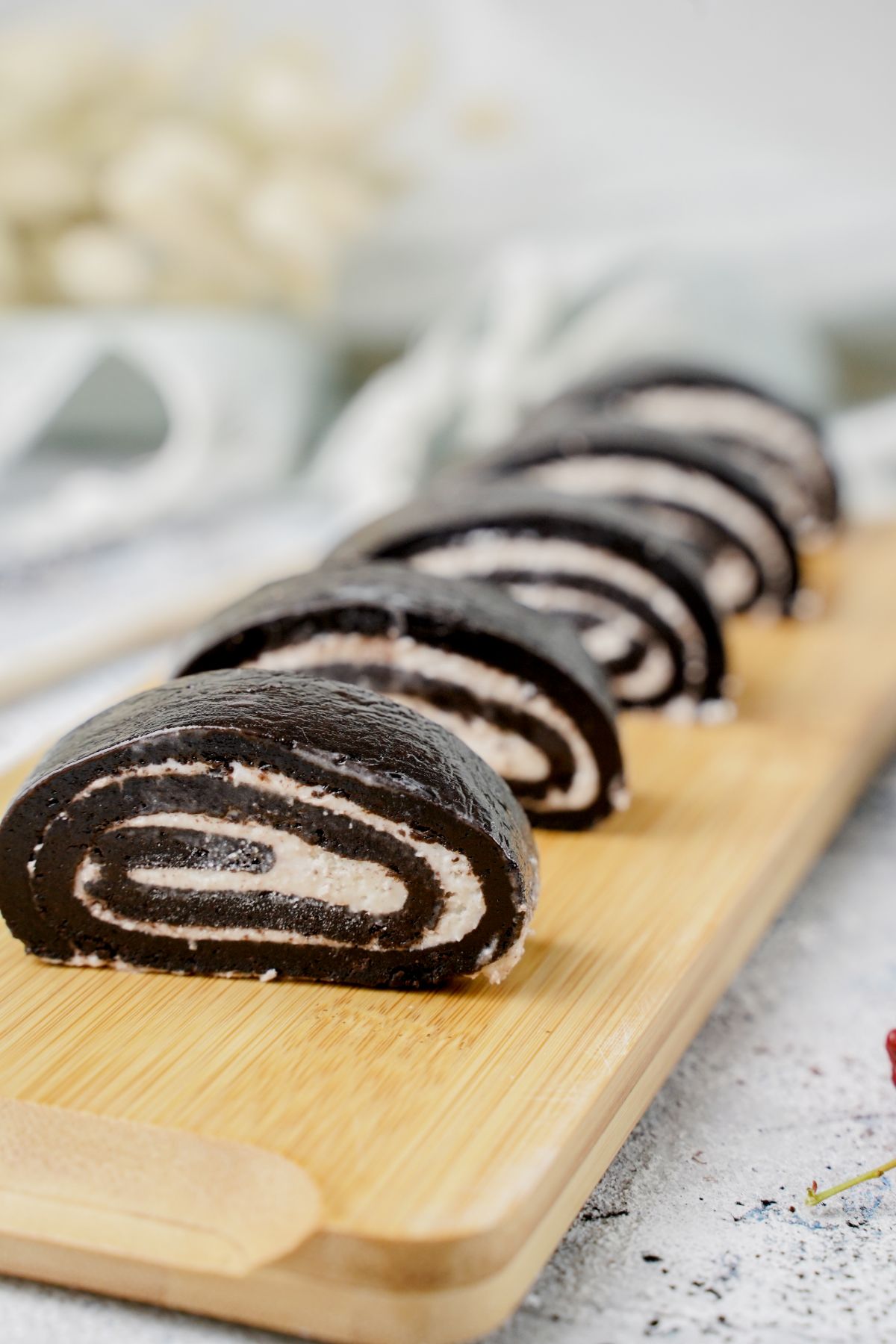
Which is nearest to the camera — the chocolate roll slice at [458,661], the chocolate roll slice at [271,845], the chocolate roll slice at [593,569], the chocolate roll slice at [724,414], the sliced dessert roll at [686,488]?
the chocolate roll slice at [271,845]

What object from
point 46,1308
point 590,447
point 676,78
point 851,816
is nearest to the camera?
point 46,1308

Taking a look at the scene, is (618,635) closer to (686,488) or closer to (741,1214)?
(686,488)

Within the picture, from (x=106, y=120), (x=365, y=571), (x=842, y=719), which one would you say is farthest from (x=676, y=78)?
(x=365, y=571)

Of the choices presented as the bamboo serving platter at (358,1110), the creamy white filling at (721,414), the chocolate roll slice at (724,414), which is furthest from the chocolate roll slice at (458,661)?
the creamy white filling at (721,414)

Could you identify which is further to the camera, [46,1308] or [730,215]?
[730,215]

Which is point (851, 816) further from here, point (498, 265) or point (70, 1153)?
point (498, 265)

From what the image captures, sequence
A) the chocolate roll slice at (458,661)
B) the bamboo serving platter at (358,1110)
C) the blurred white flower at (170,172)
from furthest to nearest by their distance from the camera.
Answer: the blurred white flower at (170,172), the chocolate roll slice at (458,661), the bamboo serving platter at (358,1110)

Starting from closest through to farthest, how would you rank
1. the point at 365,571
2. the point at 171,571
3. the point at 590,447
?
1. the point at 365,571
2. the point at 590,447
3. the point at 171,571

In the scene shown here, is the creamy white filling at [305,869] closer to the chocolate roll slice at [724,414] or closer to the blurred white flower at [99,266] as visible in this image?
the chocolate roll slice at [724,414]
